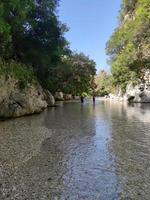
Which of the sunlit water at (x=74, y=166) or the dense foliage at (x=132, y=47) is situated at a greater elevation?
the dense foliage at (x=132, y=47)

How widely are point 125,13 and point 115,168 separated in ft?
205

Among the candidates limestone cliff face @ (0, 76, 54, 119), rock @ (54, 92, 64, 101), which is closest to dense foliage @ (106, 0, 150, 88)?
rock @ (54, 92, 64, 101)

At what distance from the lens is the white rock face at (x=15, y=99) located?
60.8ft

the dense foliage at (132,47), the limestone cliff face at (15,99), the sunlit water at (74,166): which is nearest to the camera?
the sunlit water at (74,166)

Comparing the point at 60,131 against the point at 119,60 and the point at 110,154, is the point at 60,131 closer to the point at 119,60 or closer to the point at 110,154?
the point at 110,154

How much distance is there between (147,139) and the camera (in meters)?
12.1

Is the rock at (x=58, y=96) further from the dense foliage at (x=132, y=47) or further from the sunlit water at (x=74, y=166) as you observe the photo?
the sunlit water at (x=74, y=166)

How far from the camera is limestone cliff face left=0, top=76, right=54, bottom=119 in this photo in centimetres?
1855

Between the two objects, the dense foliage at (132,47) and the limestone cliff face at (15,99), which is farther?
the dense foliage at (132,47)

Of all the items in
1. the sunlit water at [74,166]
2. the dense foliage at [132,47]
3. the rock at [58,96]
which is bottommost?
the sunlit water at [74,166]

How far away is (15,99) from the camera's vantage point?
66.0ft

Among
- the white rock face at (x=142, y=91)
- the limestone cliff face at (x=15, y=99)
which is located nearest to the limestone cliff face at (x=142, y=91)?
the white rock face at (x=142, y=91)

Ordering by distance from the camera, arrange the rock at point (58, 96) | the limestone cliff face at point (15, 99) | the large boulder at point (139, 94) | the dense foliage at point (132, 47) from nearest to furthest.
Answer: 1. the limestone cliff face at point (15, 99)
2. the dense foliage at point (132, 47)
3. the large boulder at point (139, 94)
4. the rock at point (58, 96)

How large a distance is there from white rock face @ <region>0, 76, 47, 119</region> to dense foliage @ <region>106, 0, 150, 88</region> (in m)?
26.5
